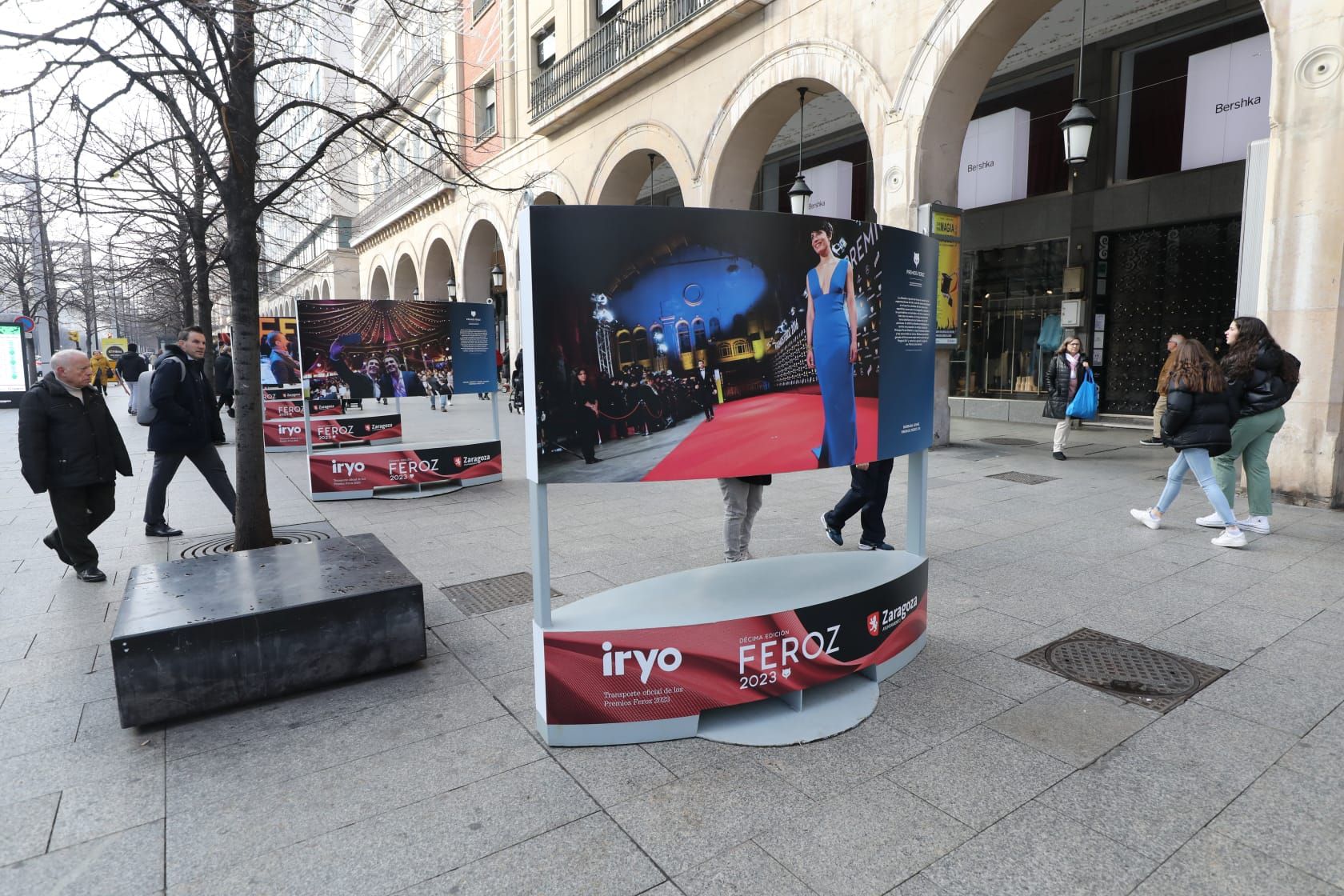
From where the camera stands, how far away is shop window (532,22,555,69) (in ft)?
72.7

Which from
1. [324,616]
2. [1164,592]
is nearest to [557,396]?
[324,616]

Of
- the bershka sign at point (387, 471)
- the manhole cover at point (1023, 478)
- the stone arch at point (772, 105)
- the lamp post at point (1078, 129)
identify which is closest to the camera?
the bershka sign at point (387, 471)

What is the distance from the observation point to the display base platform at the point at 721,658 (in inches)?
130

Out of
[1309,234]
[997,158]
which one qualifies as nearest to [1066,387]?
[1309,234]

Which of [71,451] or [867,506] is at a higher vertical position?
[71,451]

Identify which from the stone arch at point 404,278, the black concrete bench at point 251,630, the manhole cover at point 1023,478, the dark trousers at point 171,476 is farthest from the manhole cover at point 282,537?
the stone arch at point 404,278

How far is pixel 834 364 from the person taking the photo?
138 inches

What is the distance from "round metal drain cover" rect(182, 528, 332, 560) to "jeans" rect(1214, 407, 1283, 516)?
26.6 feet

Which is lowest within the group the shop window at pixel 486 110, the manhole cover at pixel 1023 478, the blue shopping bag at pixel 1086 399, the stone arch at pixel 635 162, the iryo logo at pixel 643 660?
the manhole cover at pixel 1023 478

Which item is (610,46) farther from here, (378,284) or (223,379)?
(378,284)

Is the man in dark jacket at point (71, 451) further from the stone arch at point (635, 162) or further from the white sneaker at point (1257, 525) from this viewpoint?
the stone arch at point (635, 162)

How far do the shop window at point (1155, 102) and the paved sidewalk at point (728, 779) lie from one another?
37.2 ft

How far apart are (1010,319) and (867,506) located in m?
12.8

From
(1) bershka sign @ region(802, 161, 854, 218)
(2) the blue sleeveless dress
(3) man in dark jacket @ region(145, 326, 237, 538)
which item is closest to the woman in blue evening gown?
(2) the blue sleeveless dress
